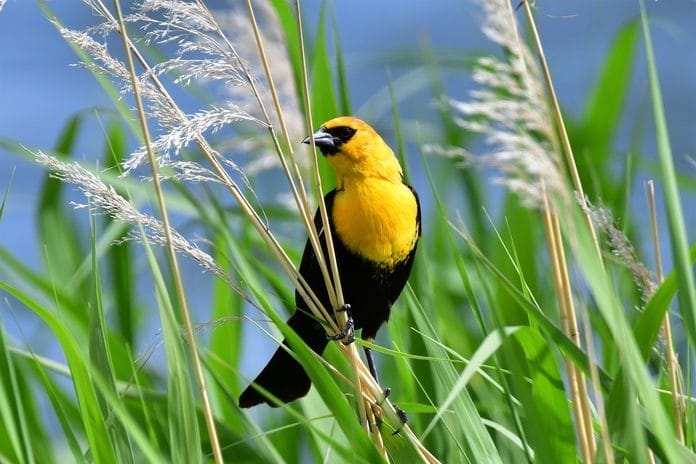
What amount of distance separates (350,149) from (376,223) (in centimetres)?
19

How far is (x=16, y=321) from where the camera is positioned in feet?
4.96

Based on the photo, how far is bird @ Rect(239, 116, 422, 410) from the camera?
2098mm

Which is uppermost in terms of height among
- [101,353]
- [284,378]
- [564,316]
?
[101,353]

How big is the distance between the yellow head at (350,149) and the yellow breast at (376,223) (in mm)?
54

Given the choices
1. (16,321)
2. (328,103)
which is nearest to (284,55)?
(328,103)

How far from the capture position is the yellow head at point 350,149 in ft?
7.21

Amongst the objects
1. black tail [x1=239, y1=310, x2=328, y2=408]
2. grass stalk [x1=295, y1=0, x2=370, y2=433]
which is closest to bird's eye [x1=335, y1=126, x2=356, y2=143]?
black tail [x1=239, y1=310, x2=328, y2=408]

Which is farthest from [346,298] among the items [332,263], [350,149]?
[332,263]

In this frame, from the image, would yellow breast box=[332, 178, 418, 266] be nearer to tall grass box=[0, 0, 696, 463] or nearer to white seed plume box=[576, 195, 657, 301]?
tall grass box=[0, 0, 696, 463]

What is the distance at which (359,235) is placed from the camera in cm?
211

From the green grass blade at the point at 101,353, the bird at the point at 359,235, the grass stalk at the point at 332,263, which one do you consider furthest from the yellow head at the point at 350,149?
the green grass blade at the point at 101,353

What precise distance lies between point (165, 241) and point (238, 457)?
0.54 metres

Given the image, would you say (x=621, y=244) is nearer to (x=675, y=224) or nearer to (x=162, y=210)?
(x=675, y=224)

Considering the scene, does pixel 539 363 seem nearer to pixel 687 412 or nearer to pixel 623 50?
pixel 687 412
